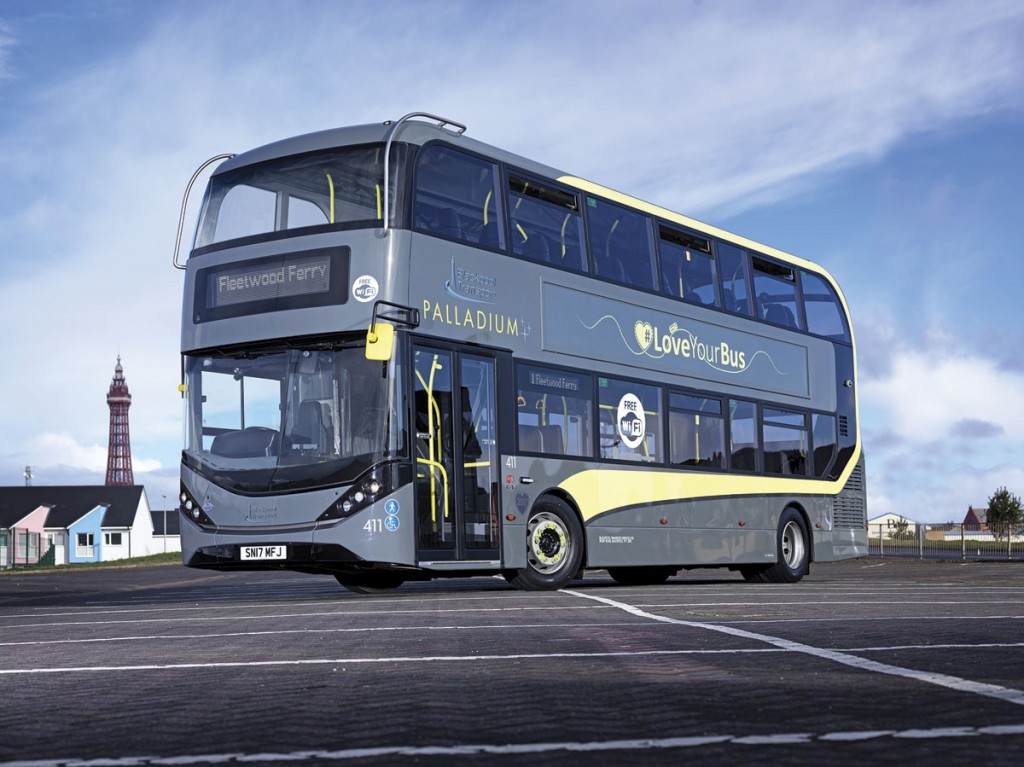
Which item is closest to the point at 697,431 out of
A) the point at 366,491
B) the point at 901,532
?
the point at 366,491

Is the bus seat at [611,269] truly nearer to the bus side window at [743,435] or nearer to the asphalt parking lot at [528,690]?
the bus side window at [743,435]

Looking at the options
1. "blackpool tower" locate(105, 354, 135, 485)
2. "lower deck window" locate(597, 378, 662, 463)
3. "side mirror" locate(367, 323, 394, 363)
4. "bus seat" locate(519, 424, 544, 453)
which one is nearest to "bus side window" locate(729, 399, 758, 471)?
"lower deck window" locate(597, 378, 662, 463)

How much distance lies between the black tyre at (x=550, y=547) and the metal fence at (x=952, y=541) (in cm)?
2696

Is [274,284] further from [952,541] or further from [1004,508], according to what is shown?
[1004,508]

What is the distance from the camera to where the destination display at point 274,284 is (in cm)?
1380

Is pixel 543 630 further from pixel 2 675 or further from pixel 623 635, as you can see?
pixel 2 675

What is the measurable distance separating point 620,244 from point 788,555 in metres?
6.08

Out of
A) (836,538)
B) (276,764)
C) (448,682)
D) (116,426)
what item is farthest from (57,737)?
(116,426)

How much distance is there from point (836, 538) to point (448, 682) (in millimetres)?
15917

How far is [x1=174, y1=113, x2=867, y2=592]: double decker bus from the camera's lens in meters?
13.6

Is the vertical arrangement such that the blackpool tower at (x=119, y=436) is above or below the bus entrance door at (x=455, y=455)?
above

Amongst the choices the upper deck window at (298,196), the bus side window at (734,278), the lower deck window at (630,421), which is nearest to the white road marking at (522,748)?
the upper deck window at (298,196)

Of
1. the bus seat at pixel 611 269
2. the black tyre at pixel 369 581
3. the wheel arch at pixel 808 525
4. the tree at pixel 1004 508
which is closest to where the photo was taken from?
the bus seat at pixel 611 269

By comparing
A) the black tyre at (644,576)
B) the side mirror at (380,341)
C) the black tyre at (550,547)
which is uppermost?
the side mirror at (380,341)
